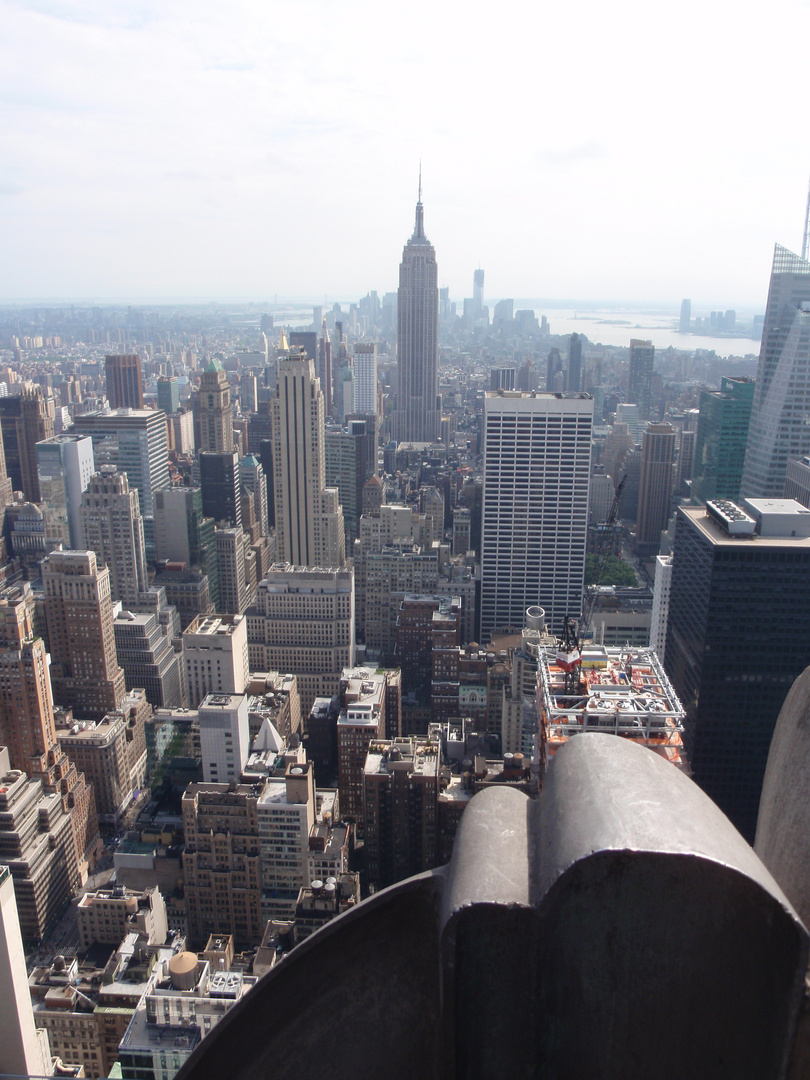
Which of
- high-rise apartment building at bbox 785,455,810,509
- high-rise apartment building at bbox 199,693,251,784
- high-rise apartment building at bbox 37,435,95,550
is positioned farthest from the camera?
high-rise apartment building at bbox 37,435,95,550

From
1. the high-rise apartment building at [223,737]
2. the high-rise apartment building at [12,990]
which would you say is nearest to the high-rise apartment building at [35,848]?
the high-rise apartment building at [223,737]

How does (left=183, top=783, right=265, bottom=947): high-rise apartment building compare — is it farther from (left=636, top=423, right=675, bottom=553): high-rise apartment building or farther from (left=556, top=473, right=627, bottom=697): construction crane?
(left=636, top=423, right=675, bottom=553): high-rise apartment building

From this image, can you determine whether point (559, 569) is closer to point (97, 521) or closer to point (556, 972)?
point (97, 521)

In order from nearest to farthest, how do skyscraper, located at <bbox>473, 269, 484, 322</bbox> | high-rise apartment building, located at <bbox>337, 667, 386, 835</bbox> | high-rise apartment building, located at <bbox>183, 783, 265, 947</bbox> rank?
high-rise apartment building, located at <bbox>183, 783, 265, 947</bbox>, high-rise apartment building, located at <bbox>337, 667, 386, 835</bbox>, skyscraper, located at <bbox>473, 269, 484, 322</bbox>

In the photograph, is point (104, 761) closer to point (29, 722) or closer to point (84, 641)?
point (29, 722)

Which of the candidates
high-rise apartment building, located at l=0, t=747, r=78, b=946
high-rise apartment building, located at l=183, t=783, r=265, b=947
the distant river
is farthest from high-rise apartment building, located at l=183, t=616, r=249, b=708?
the distant river

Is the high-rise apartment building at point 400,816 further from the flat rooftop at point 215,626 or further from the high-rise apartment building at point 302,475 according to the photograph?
the high-rise apartment building at point 302,475

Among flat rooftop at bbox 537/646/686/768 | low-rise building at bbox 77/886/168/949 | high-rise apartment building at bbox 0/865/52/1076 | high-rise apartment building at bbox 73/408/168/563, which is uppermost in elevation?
high-rise apartment building at bbox 0/865/52/1076
